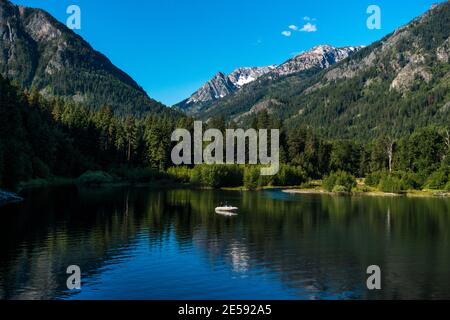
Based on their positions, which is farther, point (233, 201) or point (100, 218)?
point (233, 201)

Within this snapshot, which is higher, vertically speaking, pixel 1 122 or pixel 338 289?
pixel 1 122

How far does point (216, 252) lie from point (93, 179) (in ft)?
418

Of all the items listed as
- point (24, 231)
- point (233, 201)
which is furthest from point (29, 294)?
point (233, 201)

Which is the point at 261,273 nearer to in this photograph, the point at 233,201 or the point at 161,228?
the point at 161,228

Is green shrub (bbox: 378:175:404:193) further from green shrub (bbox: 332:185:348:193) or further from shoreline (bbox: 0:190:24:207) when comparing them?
shoreline (bbox: 0:190:24:207)

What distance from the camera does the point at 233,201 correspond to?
437 ft

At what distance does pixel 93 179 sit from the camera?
7042 inches

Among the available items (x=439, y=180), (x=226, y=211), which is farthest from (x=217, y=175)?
(x=226, y=211)

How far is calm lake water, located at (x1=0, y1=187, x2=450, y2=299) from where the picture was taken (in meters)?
43.6

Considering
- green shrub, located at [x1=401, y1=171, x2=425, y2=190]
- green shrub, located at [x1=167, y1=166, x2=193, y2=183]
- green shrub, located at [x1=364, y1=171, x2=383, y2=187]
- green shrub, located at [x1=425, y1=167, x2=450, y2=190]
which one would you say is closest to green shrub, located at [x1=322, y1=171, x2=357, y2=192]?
green shrub, located at [x1=364, y1=171, x2=383, y2=187]
